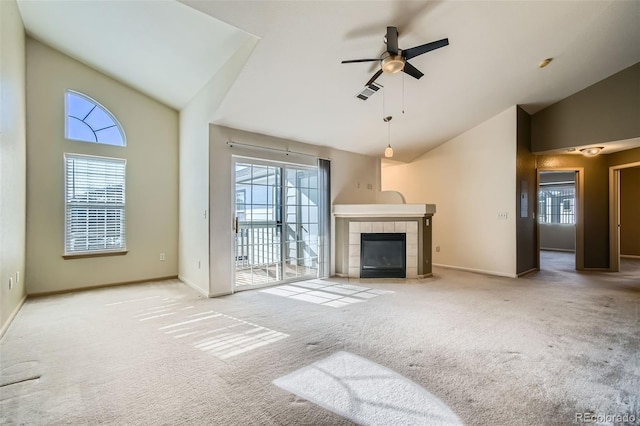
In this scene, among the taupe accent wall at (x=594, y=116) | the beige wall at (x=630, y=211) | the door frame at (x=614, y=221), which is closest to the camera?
the taupe accent wall at (x=594, y=116)

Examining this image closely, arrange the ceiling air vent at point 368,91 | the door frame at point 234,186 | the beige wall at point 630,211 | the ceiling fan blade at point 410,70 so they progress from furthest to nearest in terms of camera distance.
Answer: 1. the beige wall at point 630,211
2. the door frame at point 234,186
3. the ceiling air vent at point 368,91
4. the ceiling fan blade at point 410,70

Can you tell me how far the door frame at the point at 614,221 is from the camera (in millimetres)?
6055

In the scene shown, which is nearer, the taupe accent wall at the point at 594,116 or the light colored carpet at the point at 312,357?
the light colored carpet at the point at 312,357

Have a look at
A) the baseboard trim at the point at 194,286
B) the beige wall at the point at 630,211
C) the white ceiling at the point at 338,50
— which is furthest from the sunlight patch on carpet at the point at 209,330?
the beige wall at the point at 630,211

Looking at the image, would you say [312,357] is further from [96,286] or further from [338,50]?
[96,286]

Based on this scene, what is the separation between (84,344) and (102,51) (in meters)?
3.85

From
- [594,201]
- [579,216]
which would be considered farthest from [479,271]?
[594,201]

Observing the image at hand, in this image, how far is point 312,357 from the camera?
2.41 meters

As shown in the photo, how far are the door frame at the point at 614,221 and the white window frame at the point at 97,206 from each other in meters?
9.49

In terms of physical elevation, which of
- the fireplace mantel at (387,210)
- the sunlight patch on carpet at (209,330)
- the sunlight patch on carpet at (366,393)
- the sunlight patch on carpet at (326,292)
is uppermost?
the fireplace mantel at (387,210)

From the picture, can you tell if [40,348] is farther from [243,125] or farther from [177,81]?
[177,81]

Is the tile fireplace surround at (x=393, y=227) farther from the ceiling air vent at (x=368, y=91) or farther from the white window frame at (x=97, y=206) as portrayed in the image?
the white window frame at (x=97, y=206)

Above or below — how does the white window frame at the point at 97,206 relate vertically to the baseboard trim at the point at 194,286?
above

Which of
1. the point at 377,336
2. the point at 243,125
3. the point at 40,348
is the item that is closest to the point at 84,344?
the point at 40,348
